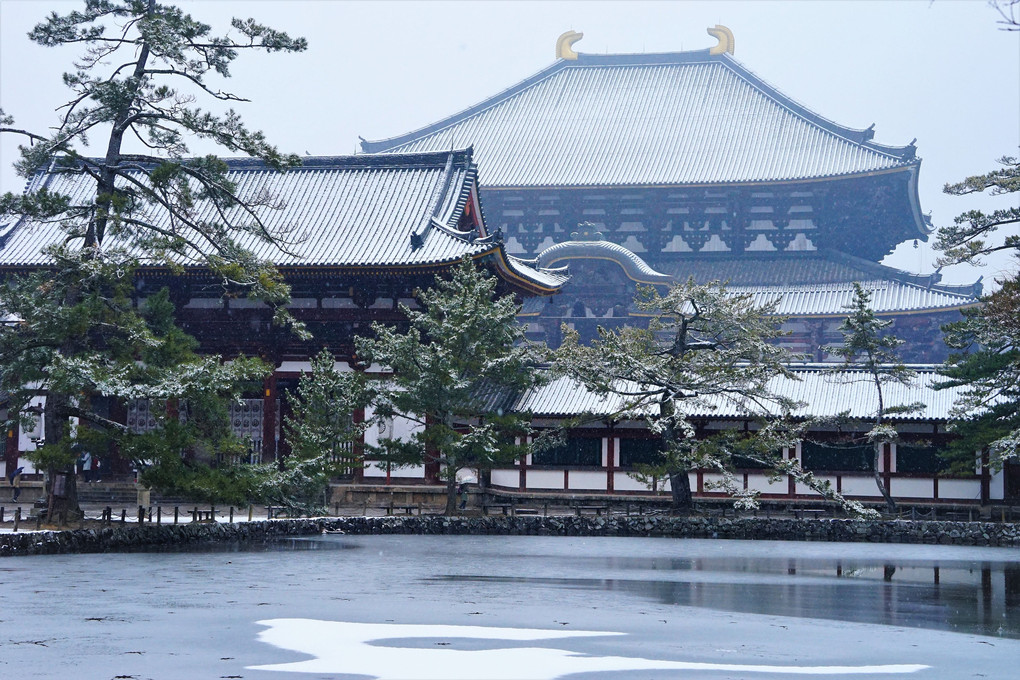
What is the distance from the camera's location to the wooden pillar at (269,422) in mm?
37938

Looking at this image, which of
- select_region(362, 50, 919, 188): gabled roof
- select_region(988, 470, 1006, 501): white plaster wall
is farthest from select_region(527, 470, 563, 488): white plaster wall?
select_region(362, 50, 919, 188): gabled roof

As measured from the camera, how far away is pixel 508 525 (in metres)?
33.1

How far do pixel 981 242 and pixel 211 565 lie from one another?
1759 centimetres

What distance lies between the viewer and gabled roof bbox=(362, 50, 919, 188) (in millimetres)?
55656

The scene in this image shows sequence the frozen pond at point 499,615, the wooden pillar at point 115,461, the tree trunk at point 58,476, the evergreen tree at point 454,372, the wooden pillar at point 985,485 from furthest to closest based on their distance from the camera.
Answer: the wooden pillar at point 115,461, the wooden pillar at point 985,485, the evergreen tree at point 454,372, the tree trunk at point 58,476, the frozen pond at point 499,615

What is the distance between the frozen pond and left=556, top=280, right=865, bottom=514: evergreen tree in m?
5.27

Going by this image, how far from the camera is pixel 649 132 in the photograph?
60.7 meters

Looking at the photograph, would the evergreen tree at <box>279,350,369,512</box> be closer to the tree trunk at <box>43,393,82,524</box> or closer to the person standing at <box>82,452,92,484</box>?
the tree trunk at <box>43,393,82,524</box>

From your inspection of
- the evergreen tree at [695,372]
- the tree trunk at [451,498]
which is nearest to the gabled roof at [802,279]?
the evergreen tree at [695,372]

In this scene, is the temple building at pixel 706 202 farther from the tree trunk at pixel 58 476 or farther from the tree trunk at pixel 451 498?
the tree trunk at pixel 58 476

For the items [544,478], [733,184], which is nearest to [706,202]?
[733,184]

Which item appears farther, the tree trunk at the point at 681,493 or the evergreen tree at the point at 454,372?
the tree trunk at the point at 681,493

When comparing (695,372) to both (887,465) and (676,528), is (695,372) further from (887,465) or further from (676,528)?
(887,465)

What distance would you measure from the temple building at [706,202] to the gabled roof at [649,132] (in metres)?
0.10
